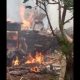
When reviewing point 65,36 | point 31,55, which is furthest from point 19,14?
point 31,55

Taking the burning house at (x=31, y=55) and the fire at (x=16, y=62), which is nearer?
the burning house at (x=31, y=55)

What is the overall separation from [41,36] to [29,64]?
84 centimetres

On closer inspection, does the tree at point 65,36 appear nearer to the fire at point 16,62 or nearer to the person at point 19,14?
the person at point 19,14

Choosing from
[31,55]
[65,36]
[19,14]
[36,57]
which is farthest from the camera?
[36,57]

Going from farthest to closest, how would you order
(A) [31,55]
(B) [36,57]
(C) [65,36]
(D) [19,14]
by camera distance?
(B) [36,57] → (A) [31,55] → (D) [19,14] → (C) [65,36]

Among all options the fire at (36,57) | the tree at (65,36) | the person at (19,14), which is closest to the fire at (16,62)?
the fire at (36,57)

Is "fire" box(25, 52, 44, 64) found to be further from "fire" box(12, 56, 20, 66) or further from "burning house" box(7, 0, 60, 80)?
"fire" box(12, 56, 20, 66)

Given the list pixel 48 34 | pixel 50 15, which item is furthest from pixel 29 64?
pixel 50 15

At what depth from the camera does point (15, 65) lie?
5.46m

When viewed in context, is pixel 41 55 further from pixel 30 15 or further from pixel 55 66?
pixel 30 15

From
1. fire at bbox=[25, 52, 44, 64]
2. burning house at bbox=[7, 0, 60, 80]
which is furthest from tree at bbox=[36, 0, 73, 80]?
fire at bbox=[25, 52, 44, 64]

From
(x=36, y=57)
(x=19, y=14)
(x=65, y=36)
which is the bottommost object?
(x=36, y=57)

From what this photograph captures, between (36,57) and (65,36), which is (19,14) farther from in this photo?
(36,57)
